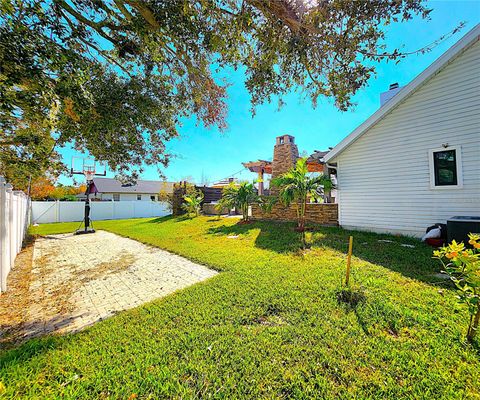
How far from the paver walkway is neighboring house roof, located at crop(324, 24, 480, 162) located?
24.9ft

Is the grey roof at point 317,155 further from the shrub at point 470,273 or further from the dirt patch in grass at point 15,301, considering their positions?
the dirt patch in grass at point 15,301

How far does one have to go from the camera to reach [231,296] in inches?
143

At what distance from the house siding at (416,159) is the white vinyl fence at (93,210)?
17.3 m

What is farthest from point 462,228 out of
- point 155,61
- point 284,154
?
point 284,154

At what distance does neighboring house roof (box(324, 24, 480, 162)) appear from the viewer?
6.01 m

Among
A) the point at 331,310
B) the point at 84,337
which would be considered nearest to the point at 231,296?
the point at 331,310

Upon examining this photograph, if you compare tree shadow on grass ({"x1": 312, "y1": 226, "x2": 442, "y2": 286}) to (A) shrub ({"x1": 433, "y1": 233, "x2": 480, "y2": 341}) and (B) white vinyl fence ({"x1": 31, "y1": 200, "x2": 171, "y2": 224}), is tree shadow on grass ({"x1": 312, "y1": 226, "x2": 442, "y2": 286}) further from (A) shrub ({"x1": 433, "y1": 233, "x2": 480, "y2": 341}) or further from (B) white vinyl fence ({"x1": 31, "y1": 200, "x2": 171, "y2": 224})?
(B) white vinyl fence ({"x1": 31, "y1": 200, "x2": 171, "y2": 224})

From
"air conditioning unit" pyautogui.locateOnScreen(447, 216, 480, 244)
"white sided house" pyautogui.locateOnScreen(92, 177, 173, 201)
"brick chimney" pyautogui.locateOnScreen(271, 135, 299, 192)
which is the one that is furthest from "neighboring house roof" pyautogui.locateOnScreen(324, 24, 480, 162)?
"white sided house" pyautogui.locateOnScreen(92, 177, 173, 201)

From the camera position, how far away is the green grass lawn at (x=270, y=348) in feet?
6.32

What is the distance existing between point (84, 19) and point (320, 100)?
4.67 metres

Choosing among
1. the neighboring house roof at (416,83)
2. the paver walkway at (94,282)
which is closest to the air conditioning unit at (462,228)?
the neighboring house roof at (416,83)

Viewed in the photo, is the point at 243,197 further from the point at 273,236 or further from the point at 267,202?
the point at 273,236

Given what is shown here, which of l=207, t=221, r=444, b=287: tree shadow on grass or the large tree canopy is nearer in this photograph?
the large tree canopy

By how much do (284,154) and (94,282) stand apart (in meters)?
12.2
